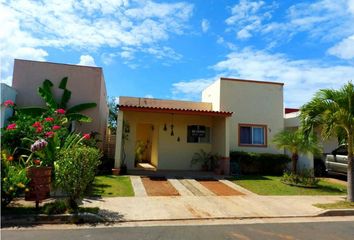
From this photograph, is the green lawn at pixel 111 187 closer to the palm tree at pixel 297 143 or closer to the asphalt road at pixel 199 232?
the asphalt road at pixel 199 232

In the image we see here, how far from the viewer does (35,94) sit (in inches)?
625

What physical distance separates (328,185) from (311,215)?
6.00 m

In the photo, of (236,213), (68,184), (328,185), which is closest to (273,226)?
(236,213)

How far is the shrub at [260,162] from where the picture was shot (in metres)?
17.3

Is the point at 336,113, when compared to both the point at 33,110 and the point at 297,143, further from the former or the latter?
the point at 33,110

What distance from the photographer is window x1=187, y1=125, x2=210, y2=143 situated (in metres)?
18.5

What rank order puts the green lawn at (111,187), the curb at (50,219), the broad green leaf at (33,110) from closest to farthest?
the curb at (50,219), the green lawn at (111,187), the broad green leaf at (33,110)

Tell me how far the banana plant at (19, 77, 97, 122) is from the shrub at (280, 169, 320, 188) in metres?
9.59

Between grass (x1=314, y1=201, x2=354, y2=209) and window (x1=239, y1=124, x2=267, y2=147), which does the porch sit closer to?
window (x1=239, y1=124, x2=267, y2=147)

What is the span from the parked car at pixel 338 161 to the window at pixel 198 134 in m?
6.49

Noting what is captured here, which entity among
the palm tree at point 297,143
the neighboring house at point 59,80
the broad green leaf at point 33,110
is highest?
the neighboring house at point 59,80

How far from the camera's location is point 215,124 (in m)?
18.4

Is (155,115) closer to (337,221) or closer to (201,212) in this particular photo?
(201,212)

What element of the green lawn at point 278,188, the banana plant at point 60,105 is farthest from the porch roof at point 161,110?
the green lawn at point 278,188
